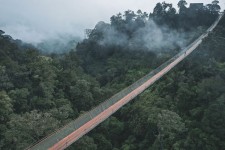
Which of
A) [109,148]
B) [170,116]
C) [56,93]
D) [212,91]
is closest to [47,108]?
[56,93]

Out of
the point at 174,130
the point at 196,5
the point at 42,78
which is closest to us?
the point at 174,130

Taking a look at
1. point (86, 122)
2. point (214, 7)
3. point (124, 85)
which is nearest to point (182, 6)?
point (214, 7)

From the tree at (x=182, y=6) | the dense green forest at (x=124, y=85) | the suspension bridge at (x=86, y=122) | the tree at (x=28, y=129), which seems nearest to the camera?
the suspension bridge at (x=86, y=122)

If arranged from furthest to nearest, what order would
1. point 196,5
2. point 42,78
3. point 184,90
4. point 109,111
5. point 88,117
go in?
point 196,5 < point 42,78 < point 184,90 < point 109,111 < point 88,117

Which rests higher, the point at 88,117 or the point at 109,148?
the point at 88,117

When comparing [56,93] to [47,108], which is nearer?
[47,108]

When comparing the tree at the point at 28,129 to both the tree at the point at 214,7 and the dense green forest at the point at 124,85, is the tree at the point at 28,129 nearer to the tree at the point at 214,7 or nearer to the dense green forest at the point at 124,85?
the dense green forest at the point at 124,85

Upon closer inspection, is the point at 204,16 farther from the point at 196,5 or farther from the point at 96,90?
the point at 96,90

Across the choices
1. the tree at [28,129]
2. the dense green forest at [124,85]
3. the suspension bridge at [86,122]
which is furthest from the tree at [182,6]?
the tree at [28,129]

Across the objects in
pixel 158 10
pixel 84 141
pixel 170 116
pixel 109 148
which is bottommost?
pixel 109 148
